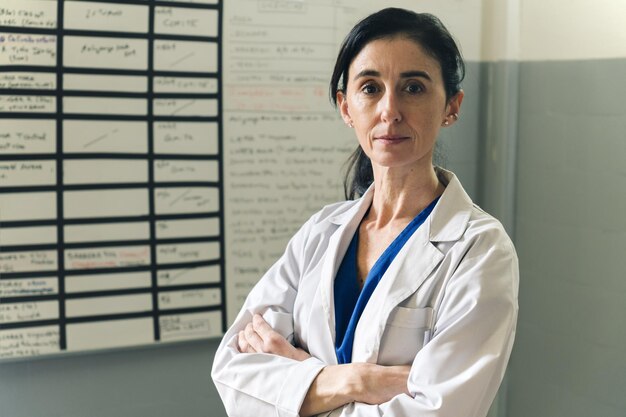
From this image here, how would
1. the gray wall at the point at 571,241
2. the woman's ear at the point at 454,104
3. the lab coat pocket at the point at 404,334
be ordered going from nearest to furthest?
the lab coat pocket at the point at 404,334 → the woman's ear at the point at 454,104 → the gray wall at the point at 571,241

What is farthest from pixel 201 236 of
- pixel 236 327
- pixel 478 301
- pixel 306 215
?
pixel 478 301

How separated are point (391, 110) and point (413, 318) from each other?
16.7 inches

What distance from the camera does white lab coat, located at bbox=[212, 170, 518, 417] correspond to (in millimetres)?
1305

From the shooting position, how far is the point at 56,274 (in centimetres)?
239

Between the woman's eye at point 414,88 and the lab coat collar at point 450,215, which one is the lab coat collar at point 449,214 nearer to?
the lab coat collar at point 450,215

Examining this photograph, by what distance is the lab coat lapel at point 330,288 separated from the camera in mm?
1512

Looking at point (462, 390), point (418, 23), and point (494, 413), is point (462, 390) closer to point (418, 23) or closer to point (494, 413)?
point (418, 23)

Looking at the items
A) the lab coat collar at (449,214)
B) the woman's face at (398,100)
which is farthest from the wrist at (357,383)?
the woman's face at (398,100)

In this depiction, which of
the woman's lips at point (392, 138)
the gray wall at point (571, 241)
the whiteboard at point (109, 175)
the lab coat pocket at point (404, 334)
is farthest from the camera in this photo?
the gray wall at point (571, 241)

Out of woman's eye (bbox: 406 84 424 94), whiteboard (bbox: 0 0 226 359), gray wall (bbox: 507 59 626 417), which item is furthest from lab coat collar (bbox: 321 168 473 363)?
gray wall (bbox: 507 59 626 417)

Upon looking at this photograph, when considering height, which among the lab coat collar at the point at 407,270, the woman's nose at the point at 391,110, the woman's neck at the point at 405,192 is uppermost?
the woman's nose at the point at 391,110

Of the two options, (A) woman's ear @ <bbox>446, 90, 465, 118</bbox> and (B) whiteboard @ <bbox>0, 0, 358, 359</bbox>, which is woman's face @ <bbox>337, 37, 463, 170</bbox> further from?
(B) whiteboard @ <bbox>0, 0, 358, 359</bbox>

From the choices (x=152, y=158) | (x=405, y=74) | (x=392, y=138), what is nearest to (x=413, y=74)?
(x=405, y=74)

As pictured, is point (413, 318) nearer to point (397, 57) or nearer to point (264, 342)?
point (264, 342)
